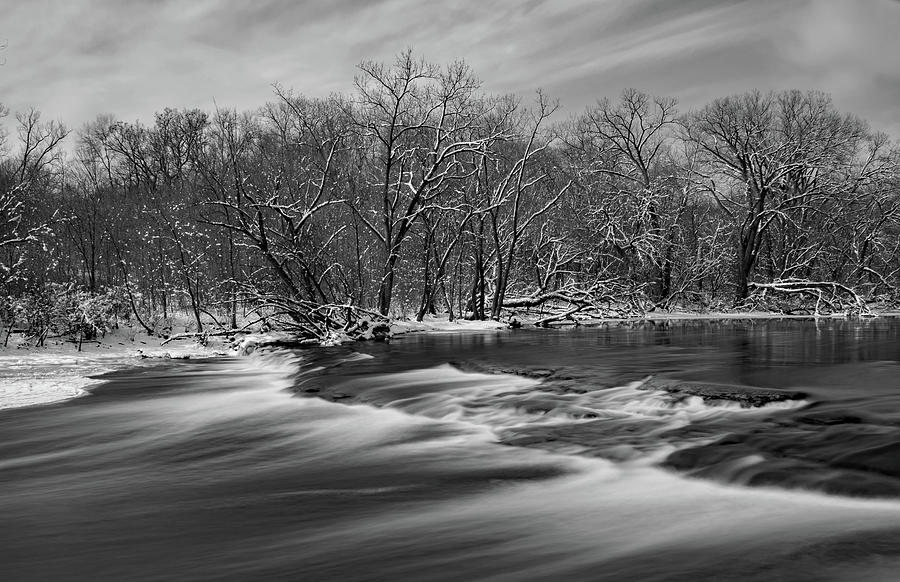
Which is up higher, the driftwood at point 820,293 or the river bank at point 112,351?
the driftwood at point 820,293

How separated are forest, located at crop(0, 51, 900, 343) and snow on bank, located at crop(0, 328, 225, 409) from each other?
80 centimetres

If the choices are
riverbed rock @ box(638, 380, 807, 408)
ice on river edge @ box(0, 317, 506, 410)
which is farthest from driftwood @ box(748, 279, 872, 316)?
riverbed rock @ box(638, 380, 807, 408)

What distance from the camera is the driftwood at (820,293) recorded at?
28.7m

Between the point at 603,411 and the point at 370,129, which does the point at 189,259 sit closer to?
the point at 370,129

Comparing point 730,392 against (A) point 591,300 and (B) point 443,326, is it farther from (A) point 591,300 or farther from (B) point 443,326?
(A) point 591,300

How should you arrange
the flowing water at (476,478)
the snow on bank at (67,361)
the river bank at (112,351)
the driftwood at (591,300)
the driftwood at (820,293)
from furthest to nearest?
the driftwood at (591,300)
the driftwood at (820,293)
the river bank at (112,351)
the snow on bank at (67,361)
the flowing water at (476,478)

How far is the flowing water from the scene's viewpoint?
14.2 ft

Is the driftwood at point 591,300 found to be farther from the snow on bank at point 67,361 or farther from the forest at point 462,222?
the snow on bank at point 67,361

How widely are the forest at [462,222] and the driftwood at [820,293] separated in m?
0.14

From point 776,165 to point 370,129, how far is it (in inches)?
843

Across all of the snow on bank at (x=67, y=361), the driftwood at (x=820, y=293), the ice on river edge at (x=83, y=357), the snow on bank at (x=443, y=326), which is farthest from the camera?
the driftwood at (x=820, y=293)

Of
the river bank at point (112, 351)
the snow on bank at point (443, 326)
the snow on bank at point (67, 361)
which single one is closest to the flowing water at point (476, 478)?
the snow on bank at point (67, 361)

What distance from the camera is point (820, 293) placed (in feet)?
96.5

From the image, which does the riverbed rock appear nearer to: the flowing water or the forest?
the flowing water
